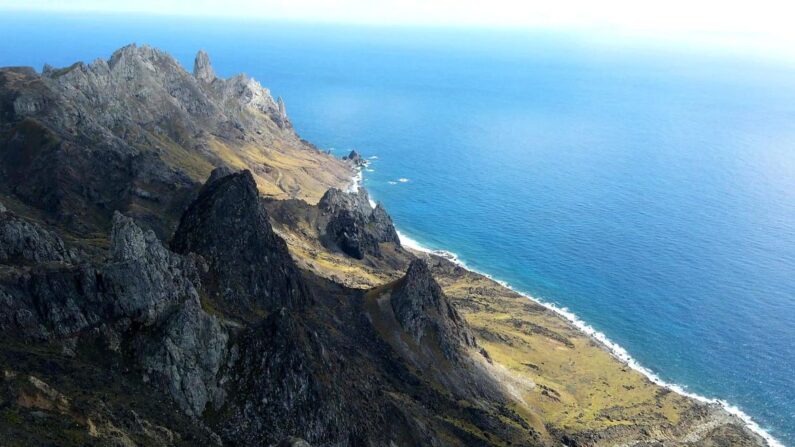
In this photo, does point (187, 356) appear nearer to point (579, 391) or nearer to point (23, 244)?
point (23, 244)

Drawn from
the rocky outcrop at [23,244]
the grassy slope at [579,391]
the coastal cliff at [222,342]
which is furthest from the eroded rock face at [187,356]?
the grassy slope at [579,391]

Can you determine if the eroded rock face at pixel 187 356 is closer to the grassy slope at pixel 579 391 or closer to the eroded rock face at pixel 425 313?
the eroded rock face at pixel 425 313

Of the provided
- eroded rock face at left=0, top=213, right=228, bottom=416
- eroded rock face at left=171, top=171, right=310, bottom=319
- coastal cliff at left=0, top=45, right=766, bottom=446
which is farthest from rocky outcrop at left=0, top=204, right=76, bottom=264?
eroded rock face at left=171, top=171, right=310, bottom=319

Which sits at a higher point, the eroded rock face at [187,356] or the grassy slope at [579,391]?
the grassy slope at [579,391]

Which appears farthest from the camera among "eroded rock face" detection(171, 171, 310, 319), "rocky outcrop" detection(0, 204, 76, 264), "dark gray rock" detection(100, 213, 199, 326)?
"eroded rock face" detection(171, 171, 310, 319)

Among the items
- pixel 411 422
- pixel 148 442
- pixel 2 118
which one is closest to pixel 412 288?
pixel 411 422

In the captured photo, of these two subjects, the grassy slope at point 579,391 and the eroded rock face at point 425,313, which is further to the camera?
the grassy slope at point 579,391

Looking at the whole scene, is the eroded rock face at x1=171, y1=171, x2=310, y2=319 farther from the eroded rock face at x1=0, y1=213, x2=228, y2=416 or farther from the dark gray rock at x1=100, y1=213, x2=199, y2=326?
the eroded rock face at x1=0, y1=213, x2=228, y2=416
